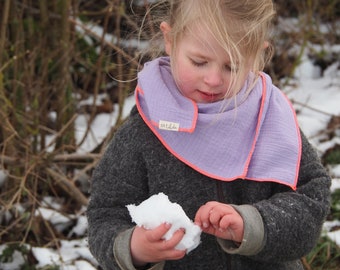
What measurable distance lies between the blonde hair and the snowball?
0.37m

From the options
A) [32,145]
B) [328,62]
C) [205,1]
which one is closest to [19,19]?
[32,145]

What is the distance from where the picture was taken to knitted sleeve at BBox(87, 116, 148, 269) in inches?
90.0

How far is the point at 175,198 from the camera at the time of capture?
7.53 feet

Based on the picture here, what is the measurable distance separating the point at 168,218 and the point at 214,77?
1.28 ft

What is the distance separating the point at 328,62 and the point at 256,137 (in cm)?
373

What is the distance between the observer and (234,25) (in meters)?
2.13

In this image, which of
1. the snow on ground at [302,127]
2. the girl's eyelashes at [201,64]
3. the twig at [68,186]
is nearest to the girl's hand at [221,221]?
the girl's eyelashes at [201,64]

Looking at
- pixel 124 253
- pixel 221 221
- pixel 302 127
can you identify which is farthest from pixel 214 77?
pixel 302 127

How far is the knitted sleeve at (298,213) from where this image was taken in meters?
2.17

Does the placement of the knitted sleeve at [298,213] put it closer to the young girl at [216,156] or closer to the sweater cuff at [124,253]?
the young girl at [216,156]

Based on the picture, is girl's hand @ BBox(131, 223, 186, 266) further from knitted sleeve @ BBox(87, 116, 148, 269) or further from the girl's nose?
the girl's nose

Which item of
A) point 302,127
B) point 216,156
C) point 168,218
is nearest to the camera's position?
point 168,218

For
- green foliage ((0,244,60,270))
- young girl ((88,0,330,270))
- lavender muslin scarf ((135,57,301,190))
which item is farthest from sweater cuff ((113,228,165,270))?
green foliage ((0,244,60,270))

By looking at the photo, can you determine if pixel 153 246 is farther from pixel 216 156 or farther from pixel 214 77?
pixel 214 77
